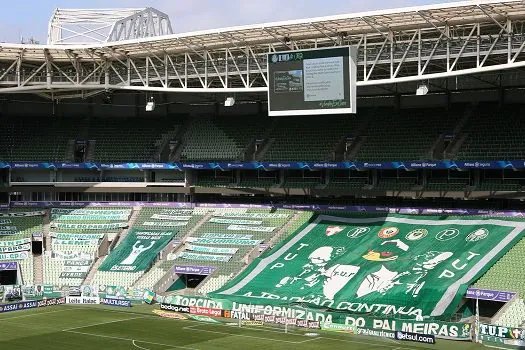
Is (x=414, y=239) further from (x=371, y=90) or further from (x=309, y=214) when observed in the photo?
(x=371, y=90)

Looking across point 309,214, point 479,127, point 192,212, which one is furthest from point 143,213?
point 479,127

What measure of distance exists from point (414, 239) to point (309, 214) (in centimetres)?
942

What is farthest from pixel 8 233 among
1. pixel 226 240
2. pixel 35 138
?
pixel 226 240

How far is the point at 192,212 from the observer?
65.2 meters

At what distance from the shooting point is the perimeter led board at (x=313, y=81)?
4825 cm

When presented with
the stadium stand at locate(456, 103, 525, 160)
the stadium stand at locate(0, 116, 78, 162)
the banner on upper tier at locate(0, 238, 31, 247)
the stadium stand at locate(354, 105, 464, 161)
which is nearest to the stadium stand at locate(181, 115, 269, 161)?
the stadium stand at locate(354, 105, 464, 161)

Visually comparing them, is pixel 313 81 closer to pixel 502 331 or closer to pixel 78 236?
pixel 502 331

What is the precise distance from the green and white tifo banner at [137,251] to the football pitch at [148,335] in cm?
793

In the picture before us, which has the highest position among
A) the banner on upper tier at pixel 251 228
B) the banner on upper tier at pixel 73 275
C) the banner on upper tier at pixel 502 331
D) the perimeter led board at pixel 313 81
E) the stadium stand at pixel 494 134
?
the perimeter led board at pixel 313 81

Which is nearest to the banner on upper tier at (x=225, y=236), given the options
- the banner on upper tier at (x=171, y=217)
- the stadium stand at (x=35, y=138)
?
the banner on upper tier at (x=171, y=217)

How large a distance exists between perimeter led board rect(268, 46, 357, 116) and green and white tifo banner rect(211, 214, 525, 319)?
989 centimetres

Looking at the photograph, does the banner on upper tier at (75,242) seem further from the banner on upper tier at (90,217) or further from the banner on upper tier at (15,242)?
the banner on upper tier at (90,217)

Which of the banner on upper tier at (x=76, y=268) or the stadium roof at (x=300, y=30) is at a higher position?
the stadium roof at (x=300, y=30)

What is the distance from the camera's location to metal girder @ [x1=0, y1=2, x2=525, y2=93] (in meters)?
46.8
